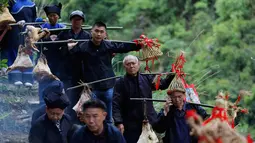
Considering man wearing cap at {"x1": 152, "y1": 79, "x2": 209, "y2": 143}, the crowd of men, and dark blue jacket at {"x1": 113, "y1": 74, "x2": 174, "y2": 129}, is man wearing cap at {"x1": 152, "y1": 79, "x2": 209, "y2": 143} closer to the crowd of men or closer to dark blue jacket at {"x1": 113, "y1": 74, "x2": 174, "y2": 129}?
the crowd of men

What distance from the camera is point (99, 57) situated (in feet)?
33.8

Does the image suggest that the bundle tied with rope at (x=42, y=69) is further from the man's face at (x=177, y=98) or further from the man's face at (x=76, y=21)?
the man's face at (x=177, y=98)

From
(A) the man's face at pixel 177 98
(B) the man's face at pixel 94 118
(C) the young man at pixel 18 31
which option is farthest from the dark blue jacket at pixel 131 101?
(C) the young man at pixel 18 31

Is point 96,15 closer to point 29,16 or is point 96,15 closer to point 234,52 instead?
point 234,52

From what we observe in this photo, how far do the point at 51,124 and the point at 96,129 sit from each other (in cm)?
98

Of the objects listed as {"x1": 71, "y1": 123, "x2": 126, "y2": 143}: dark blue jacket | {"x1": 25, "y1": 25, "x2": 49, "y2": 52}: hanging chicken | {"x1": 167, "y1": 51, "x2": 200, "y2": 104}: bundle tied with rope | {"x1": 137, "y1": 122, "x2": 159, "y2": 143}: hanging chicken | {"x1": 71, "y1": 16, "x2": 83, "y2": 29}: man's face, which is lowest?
{"x1": 137, "y1": 122, "x2": 159, "y2": 143}: hanging chicken

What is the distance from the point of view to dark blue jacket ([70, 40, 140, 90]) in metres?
10.3

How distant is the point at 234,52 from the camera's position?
21.3 m

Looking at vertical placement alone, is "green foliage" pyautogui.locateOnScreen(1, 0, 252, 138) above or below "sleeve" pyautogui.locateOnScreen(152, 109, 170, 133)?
above

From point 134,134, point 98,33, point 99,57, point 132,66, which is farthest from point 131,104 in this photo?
point 98,33

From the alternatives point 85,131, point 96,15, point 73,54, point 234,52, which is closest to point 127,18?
point 96,15

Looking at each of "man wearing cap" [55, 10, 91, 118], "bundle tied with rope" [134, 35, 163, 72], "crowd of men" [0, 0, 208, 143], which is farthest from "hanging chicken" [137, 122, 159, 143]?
"man wearing cap" [55, 10, 91, 118]

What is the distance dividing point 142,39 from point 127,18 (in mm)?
14779

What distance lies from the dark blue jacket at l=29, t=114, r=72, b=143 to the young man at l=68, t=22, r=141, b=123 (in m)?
1.84
